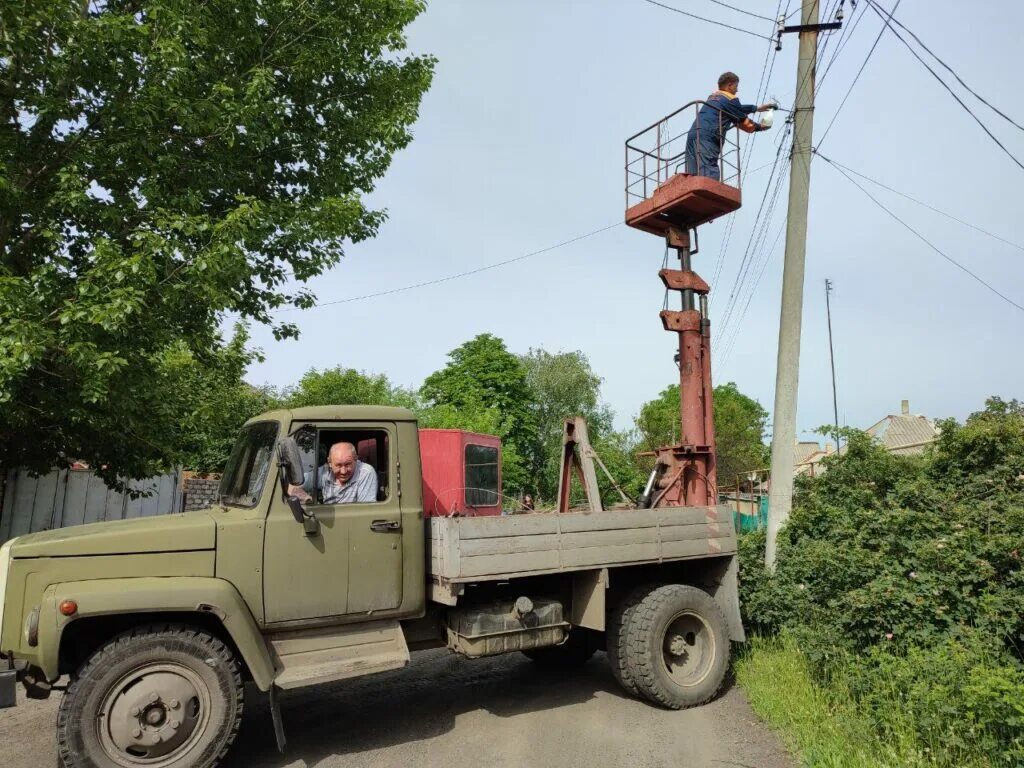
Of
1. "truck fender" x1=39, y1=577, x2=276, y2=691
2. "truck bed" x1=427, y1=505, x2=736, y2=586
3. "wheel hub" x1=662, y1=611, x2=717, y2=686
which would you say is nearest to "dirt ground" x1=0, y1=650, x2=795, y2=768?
"wheel hub" x1=662, y1=611, x2=717, y2=686

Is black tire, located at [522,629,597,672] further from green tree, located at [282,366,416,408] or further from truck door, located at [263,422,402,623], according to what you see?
green tree, located at [282,366,416,408]

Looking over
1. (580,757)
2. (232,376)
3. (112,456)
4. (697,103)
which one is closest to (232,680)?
(580,757)

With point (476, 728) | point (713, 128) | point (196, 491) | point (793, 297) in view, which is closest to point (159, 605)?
point (476, 728)

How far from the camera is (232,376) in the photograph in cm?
995

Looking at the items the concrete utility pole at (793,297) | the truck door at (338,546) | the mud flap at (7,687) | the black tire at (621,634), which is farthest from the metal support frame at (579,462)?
the mud flap at (7,687)

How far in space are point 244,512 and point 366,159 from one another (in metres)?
5.95

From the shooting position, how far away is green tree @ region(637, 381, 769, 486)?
4419 centimetres

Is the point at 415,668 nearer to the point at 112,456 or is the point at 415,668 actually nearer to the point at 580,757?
the point at 580,757

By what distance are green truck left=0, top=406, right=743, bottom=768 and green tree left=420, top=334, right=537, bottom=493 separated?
903 inches

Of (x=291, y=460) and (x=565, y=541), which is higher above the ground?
(x=291, y=460)

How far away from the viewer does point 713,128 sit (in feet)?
26.3

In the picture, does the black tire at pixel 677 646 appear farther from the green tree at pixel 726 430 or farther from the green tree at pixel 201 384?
the green tree at pixel 726 430

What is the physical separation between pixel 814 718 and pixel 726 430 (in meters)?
45.6

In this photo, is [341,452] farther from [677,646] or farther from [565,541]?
[677,646]
